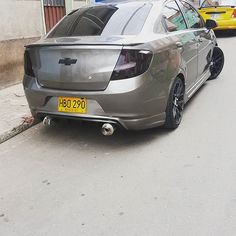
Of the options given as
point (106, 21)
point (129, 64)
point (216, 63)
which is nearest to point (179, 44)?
point (106, 21)

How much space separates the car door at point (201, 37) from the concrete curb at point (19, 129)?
2.62m

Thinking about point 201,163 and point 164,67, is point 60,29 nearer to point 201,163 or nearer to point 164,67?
point 164,67

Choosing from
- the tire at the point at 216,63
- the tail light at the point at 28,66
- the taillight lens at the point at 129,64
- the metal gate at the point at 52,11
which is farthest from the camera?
the metal gate at the point at 52,11

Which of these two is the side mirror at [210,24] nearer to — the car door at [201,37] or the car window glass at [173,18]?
the car door at [201,37]

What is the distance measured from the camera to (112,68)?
3.98 meters

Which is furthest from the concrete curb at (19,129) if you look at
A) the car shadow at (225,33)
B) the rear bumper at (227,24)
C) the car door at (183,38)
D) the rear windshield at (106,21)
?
the car shadow at (225,33)

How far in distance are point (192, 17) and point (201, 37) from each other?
0.34 m

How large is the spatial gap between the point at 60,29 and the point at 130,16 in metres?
0.95

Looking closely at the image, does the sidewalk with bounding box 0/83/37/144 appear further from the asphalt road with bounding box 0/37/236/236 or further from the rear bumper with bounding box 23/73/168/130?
the rear bumper with bounding box 23/73/168/130

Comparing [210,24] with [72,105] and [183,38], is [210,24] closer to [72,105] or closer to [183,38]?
[183,38]

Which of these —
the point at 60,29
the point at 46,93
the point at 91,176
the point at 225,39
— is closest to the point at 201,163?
the point at 91,176

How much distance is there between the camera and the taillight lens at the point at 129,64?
3.97 meters

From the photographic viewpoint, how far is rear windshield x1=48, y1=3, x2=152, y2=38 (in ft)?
14.4

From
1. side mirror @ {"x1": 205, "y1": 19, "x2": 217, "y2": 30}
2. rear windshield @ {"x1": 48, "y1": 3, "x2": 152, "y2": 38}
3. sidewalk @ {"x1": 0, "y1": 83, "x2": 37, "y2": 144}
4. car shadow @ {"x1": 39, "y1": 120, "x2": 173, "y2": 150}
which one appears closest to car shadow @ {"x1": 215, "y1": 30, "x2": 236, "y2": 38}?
side mirror @ {"x1": 205, "y1": 19, "x2": 217, "y2": 30}
